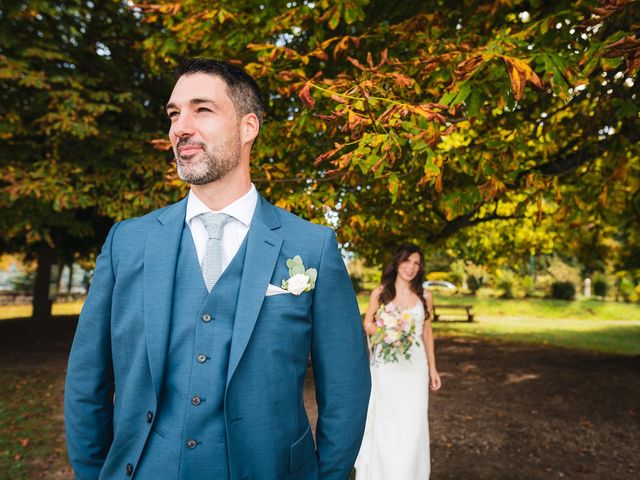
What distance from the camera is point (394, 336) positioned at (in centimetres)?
595

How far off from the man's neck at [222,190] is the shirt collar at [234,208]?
15 millimetres

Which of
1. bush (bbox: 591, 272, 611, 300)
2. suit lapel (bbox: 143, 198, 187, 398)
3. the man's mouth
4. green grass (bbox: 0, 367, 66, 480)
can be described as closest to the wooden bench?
bush (bbox: 591, 272, 611, 300)

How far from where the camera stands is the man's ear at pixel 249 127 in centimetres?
202

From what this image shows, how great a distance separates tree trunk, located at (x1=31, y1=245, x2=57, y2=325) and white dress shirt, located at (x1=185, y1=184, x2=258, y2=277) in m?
15.2

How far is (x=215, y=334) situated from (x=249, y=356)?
146 millimetres

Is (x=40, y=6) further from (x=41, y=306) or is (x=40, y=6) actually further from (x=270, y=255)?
(x=41, y=306)

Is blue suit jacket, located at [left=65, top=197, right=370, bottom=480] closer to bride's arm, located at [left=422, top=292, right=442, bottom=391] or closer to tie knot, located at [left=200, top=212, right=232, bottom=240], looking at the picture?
tie knot, located at [left=200, top=212, right=232, bottom=240]

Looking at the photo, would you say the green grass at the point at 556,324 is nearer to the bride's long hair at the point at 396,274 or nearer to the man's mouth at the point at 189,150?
the bride's long hair at the point at 396,274

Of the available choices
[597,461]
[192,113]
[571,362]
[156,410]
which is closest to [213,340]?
[156,410]

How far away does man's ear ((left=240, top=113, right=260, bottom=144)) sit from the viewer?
2021 mm

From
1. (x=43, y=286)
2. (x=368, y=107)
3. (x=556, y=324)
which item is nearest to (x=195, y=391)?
(x=368, y=107)

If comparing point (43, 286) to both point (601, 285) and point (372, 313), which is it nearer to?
point (372, 313)

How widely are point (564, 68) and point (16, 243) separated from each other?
16873 millimetres

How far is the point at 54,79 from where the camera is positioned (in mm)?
8672
